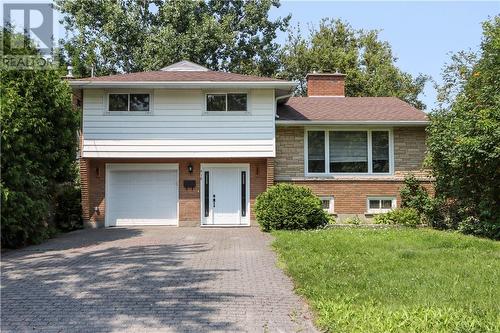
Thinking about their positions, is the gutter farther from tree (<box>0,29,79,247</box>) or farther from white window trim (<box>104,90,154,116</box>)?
tree (<box>0,29,79,247</box>)

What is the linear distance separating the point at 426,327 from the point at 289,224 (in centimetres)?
1026

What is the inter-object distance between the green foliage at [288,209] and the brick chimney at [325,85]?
8.23m

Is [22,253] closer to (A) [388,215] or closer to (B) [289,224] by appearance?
(B) [289,224]

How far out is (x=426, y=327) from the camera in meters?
5.65

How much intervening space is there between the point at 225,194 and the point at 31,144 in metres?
7.35

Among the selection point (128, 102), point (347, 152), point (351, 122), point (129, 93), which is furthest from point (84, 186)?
point (351, 122)

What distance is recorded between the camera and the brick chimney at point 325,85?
23.5m

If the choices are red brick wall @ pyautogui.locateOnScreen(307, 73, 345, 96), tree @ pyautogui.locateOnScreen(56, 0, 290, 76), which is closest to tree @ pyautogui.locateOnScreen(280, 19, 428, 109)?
tree @ pyautogui.locateOnScreen(56, 0, 290, 76)

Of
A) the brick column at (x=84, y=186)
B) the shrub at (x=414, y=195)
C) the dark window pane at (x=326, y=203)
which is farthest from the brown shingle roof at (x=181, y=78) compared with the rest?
the shrub at (x=414, y=195)

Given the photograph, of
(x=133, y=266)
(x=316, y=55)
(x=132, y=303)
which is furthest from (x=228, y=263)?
(x=316, y=55)

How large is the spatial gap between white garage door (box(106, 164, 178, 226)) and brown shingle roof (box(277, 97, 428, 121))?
16.0 ft

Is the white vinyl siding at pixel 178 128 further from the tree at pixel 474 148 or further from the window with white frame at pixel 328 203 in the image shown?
the tree at pixel 474 148

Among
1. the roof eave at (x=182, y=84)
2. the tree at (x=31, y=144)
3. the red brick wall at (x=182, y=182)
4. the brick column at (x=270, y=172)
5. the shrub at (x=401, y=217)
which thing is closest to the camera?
the tree at (x=31, y=144)

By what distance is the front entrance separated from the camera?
18.6 metres
